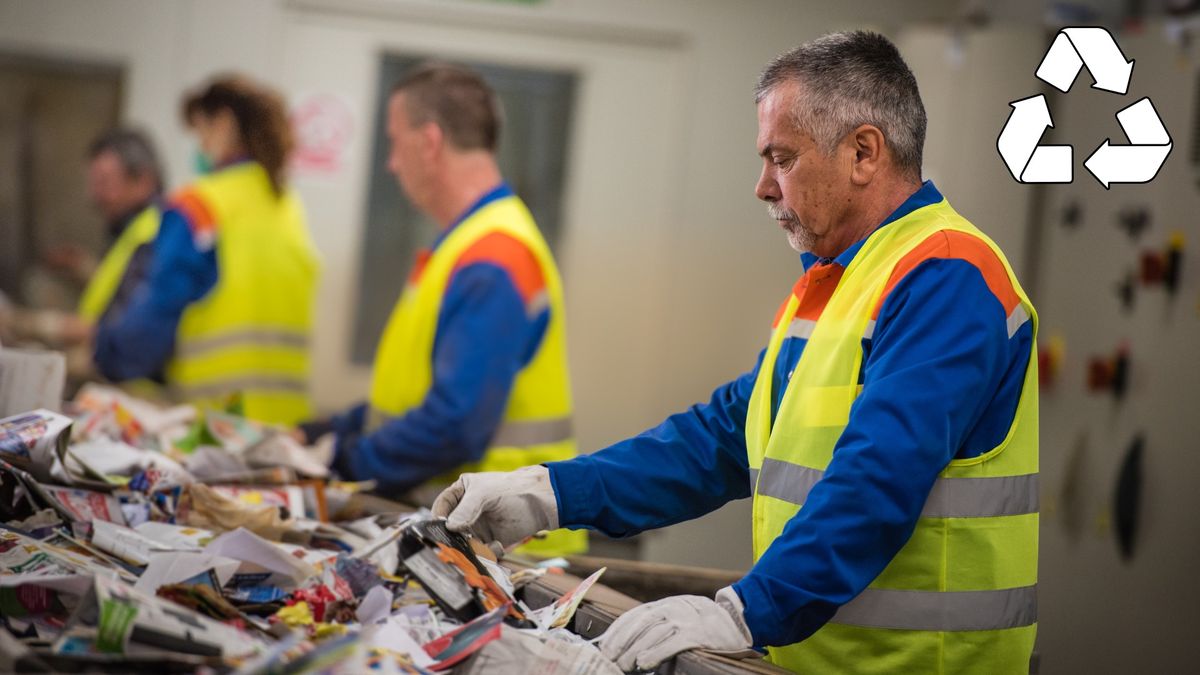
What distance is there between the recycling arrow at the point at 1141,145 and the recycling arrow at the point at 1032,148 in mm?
117

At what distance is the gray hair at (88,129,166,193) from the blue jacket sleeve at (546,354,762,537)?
3.57 metres

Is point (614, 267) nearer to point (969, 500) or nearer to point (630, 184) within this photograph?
point (630, 184)

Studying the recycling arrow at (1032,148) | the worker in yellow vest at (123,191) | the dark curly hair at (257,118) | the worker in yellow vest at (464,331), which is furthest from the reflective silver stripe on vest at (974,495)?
the worker in yellow vest at (123,191)

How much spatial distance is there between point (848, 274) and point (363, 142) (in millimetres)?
3780

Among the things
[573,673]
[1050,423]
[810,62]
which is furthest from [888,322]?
[1050,423]

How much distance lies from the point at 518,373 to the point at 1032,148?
132cm

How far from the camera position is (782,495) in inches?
63.7

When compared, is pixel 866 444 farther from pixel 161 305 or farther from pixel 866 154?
pixel 161 305

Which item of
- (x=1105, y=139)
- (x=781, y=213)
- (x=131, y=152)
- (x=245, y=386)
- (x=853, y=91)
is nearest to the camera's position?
(x=853, y=91)

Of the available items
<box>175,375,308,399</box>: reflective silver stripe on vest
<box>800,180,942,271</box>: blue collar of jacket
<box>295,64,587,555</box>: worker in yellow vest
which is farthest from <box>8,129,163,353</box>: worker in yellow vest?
<box>800,180,942,271</box>: blue collar of jacket

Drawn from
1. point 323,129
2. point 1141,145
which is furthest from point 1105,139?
point 323,129

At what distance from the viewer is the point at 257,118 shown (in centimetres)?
400

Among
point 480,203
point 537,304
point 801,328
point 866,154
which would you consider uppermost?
point 866,154

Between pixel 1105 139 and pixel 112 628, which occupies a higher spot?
pixel 1105 139
